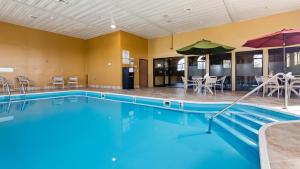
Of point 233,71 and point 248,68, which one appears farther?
point 233,71

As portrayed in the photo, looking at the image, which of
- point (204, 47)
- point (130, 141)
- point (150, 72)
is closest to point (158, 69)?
point (150, 72)

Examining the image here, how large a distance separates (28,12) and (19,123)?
5140mm

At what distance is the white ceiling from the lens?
596 centimetres

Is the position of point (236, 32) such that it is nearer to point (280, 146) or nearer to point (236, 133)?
point (236, 133)

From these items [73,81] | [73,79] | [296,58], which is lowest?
[73,81]

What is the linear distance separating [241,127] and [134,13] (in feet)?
18.3

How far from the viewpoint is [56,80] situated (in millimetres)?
9906

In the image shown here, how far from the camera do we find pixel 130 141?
2.77 meters

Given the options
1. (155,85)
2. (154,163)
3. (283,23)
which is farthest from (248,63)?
(154,163)

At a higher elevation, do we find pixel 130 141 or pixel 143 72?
pixel 143 72

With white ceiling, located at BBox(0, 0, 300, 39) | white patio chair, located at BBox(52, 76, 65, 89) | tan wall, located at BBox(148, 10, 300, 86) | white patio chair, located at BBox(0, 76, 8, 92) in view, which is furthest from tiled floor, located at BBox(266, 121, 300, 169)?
white patio chair, located at BBox(52, 76, 65, 89)

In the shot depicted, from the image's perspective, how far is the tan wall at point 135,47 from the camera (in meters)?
9.59

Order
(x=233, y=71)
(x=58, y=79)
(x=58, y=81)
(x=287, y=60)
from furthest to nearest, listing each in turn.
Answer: (x=58, y=81) < (x=58, y=79) < (x=233, y=71) < (x=287, y=60)

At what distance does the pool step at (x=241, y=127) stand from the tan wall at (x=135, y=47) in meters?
6.93
